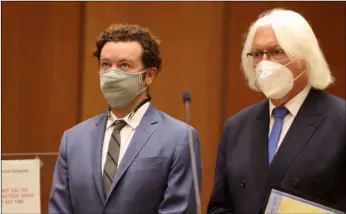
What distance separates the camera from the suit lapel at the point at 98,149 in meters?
1.82

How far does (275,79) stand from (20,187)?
1363mm

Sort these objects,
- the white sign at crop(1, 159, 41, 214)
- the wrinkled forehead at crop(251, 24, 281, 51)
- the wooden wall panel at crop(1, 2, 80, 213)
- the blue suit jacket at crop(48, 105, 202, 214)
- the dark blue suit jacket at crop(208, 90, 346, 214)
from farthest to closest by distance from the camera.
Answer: the wooden wall panel at crop(1, 2, 80, 213), the white sign at crop(1, 159, 41, 214), the blue suit jacket at crop(48, 105, 202, 214), the wrinkled forehead at crop(251, 24, 281, 51), the dark blue suit jacket at crop(208, 90, 346, 214)

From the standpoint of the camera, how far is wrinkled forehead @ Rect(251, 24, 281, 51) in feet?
5.17

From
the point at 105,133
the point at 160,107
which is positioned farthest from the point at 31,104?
the point at 105,133

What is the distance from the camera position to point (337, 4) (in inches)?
128

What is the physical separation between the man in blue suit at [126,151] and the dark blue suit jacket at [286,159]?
178mm

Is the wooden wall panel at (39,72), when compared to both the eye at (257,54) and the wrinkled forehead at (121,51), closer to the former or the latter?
the wrinkled forehead at (121,51)

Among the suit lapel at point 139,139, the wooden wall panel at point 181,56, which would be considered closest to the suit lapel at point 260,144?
the suit lapel at point 139,139

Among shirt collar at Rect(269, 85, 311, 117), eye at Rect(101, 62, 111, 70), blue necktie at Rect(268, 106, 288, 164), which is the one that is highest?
eye at Rect(101, 62, 111, 70)

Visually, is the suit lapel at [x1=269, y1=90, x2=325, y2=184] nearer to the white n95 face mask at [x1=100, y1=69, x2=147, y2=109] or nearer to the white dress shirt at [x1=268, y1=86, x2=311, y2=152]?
the white dress shirt at [x1=268, y1=86, x2=311, y2=152]

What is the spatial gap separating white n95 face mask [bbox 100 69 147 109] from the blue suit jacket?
99mm

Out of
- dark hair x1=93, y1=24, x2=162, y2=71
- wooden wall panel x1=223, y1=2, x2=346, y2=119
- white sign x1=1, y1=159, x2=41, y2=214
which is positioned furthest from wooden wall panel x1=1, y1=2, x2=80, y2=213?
dark hair x1=93, y1=24, x2=162, y2=71

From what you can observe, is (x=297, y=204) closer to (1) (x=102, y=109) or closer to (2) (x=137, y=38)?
(2) (x=137, y=38)

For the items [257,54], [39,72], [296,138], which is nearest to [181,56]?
[39,72]
